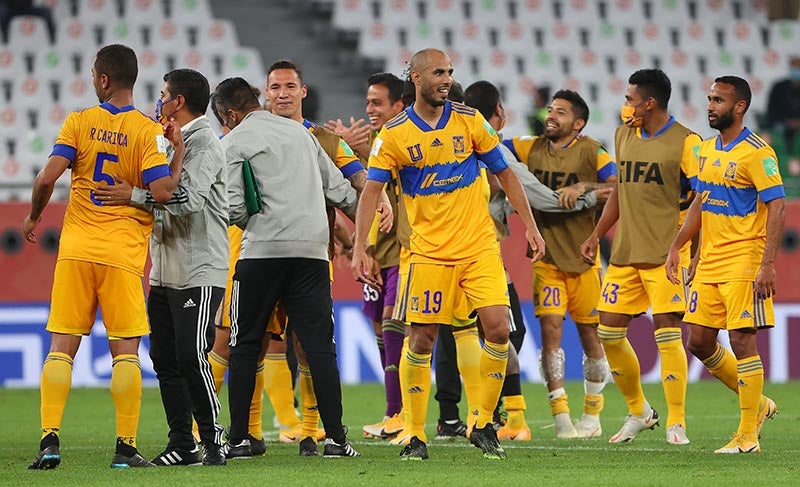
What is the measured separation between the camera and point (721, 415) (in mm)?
10594

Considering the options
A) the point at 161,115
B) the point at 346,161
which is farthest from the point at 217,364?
the point at 161,115

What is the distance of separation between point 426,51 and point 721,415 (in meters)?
4.63

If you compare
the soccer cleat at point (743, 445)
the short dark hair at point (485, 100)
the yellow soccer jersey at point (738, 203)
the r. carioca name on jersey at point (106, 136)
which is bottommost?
the soccer cleat at point (743, 445)

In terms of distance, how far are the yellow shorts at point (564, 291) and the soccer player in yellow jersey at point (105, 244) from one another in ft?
10.7

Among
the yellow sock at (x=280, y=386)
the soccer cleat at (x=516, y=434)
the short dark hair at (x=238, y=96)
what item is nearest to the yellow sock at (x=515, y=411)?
the soccer cleat at (x=516, y=434)

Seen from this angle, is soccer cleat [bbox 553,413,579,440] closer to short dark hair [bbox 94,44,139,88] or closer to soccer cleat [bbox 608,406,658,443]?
soccer cleat [bbox 608,406,658,443]

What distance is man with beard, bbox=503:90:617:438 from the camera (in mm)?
9297

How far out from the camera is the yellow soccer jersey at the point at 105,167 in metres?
6.88

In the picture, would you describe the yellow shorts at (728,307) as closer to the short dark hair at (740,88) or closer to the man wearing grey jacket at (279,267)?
the short dark hair at (740,88)

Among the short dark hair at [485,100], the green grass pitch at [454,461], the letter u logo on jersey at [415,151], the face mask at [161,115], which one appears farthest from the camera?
the short dark hair at [485,100]

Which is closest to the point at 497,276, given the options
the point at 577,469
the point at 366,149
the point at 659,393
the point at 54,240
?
the point at 577,469

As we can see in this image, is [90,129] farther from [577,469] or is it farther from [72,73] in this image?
[72,73]

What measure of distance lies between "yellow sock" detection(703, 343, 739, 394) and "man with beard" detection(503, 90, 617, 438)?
1.08m

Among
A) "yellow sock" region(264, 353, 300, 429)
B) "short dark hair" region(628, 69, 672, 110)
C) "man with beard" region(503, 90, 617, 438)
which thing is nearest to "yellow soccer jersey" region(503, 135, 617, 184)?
"man with beard" region(503, 90, 617, 438)
